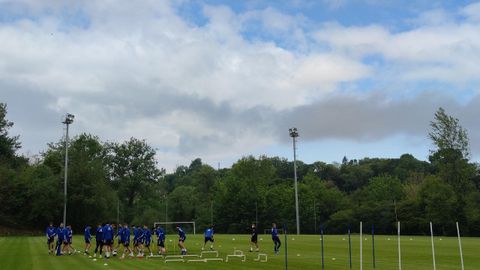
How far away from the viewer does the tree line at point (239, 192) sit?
78812 millimetres

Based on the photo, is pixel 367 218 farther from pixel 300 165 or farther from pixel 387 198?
pixel 300 165

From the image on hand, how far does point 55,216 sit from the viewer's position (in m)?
79.6

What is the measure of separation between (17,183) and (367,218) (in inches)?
2236

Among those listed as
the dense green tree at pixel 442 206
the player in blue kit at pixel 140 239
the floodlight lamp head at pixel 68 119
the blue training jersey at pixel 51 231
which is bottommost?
the player in blue kit at pixel 140 239

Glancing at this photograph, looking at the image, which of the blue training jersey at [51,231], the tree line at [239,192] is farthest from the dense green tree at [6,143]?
the blue training jersey at [51,231]

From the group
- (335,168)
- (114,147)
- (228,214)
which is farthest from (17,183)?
(335,168)

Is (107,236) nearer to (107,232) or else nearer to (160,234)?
(107,232)

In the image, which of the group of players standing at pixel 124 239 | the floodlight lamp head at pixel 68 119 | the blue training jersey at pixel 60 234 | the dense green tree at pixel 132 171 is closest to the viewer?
the group of players standing at pixel 124 239

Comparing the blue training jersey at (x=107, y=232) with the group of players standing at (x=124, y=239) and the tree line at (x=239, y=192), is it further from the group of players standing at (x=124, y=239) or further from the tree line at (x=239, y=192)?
the tree line at (x=239, y=192)

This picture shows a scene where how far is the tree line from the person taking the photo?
259 ft

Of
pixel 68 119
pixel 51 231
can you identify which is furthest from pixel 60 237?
pixel 68 119

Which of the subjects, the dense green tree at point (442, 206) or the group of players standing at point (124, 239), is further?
the dense green tree at point (442, 206)

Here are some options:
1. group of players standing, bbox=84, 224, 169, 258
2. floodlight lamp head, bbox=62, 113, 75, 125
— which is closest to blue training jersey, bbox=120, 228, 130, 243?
group of players standing, bbox=84, 224, 169, 258

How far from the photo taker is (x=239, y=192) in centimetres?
10431
